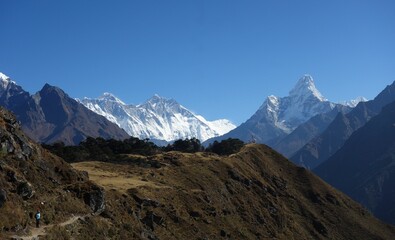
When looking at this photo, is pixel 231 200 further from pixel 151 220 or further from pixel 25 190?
pixel 25 190

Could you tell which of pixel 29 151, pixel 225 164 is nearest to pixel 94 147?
pixel 225 164

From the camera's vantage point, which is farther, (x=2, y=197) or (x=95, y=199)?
(x=95, y=199)

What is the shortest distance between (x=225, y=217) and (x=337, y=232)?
166 feet

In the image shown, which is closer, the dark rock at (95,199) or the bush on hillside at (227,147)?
the dark rock at (95,199)

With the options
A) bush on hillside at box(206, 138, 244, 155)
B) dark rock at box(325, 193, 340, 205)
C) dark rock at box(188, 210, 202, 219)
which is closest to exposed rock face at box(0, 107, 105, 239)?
dark rock at box(188, 210, 202, 219)

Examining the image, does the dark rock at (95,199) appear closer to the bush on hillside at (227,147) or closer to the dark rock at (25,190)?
the dark rock at (25,190)

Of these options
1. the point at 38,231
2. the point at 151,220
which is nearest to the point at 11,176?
the point at 38,231

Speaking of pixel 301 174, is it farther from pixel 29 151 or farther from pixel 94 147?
pixel 29 151

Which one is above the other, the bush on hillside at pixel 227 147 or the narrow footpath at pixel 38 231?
the bush on hillside at pixel 227 147

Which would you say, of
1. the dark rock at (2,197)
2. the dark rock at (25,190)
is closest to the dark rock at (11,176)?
the dark rock at (25,190)

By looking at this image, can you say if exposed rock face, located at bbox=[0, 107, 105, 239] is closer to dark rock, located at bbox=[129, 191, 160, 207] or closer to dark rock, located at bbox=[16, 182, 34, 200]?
dark rock, located at bbox=[16, 182, 34, 200]

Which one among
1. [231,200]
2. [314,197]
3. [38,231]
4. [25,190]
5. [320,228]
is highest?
[314,197]

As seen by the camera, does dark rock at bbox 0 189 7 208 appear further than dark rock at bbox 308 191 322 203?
No

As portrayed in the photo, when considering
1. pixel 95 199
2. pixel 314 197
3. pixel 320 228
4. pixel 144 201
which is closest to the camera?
pixel 95 199
